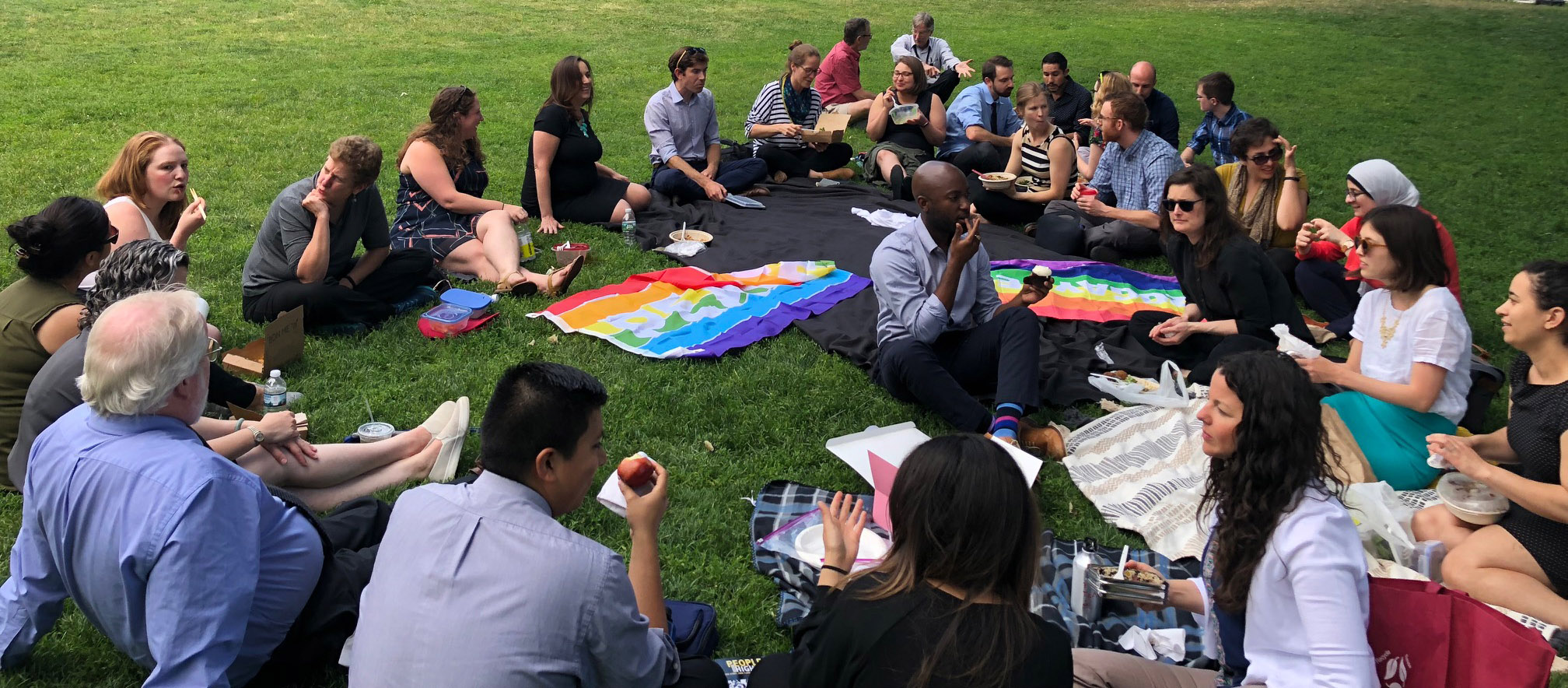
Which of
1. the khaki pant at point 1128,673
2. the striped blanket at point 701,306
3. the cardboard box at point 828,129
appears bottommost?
the striped blanket at point 701,306

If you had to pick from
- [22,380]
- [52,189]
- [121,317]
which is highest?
[121,317]

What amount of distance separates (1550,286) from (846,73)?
1001 centimetres

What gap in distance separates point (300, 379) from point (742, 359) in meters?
2.60

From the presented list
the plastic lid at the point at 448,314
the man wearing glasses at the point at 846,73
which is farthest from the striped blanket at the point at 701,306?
the man wearing glasses at the point at 846,73

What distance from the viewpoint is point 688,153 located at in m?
10.3

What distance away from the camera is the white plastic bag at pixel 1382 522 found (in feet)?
15.0

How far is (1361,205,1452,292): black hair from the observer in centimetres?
505

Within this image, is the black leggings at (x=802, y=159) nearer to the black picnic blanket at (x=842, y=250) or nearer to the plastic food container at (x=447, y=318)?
the black picnic blanket at (x=842, y=250)

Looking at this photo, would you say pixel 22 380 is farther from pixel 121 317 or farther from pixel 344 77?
pixel 344 77

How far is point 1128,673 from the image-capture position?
3.41 metres

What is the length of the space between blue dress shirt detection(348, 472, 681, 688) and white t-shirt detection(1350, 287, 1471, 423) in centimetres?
410

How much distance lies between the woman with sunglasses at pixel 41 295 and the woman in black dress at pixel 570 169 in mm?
4338

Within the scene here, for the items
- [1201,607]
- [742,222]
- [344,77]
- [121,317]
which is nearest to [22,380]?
[121,317]

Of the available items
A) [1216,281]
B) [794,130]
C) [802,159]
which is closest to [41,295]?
[1216,281]
